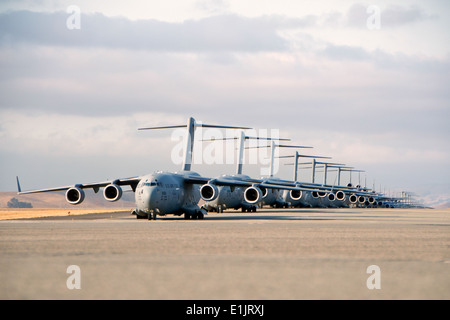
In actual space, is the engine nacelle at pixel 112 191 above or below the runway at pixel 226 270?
above

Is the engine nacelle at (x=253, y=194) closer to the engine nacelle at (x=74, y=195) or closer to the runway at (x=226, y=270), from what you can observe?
the engine nacelle at (x=74, y=195)

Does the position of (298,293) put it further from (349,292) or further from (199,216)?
(199,216)

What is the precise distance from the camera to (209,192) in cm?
4925

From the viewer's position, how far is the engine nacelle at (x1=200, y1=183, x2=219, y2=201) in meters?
48.8

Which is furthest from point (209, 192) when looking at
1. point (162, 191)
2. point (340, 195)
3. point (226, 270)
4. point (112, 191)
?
point (340, 195)

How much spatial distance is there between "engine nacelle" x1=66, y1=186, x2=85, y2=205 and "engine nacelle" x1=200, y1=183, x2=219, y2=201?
8866 millimetres

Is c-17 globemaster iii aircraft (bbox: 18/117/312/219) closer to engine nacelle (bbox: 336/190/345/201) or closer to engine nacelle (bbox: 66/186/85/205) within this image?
engine nacelle (bbox: 66/186/85/205)

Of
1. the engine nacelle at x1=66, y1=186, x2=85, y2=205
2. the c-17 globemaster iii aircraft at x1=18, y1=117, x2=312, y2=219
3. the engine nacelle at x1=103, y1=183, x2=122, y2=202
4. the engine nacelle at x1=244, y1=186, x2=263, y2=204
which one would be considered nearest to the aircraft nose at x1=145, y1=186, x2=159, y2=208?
the c-17 globemaster iii aircraft at x1=18, y1=117, x2=312, y2=219

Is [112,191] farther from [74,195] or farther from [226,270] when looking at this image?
[226,270]

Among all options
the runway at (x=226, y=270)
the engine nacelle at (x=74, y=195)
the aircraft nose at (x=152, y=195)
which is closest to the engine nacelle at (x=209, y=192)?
the aircraft nose at (x=152, y=195)

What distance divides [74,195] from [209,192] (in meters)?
10.1

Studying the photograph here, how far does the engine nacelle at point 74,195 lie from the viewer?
162ft

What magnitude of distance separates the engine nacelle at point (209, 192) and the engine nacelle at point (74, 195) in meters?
8.87
